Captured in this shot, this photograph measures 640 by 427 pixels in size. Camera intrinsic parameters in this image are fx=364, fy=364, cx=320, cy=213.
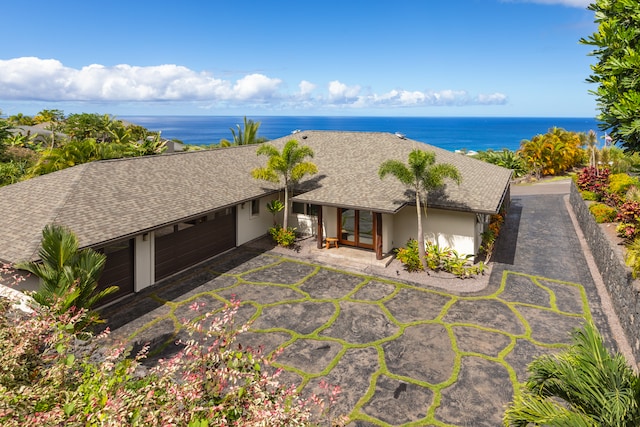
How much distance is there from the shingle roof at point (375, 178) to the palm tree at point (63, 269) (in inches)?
427

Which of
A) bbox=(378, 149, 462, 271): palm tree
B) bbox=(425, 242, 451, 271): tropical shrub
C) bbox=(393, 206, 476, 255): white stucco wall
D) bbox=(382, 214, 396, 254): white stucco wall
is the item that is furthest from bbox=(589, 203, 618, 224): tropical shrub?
bbox=(382, 214, 396, 254): white stucco wall

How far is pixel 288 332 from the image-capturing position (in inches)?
479

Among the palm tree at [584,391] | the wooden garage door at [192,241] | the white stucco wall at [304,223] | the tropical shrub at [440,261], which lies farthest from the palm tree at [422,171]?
the palm tree at [584,391]

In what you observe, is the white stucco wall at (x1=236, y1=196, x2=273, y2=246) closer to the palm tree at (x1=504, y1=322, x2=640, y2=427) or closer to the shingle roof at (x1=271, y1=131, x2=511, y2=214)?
the shingle roof at (x1=271, y1=131, x2=511, y2=214)

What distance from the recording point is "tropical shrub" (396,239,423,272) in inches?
681

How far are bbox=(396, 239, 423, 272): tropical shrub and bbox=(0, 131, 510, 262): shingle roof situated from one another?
2.21 metres

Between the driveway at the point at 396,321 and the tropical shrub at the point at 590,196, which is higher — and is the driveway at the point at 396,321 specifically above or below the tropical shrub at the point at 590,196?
below

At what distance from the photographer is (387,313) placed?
44.0 ft

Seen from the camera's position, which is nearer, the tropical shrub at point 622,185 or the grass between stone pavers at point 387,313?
the grass between stone pavers at point 387,313

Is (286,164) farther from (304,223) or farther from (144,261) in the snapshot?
(144,261)

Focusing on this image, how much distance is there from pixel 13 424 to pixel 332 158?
22.1 m

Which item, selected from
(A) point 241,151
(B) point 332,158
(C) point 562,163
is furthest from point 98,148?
(C) point 562,163

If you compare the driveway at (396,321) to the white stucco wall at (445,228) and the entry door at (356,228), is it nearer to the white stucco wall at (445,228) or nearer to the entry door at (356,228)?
the white stucco wall at (445,228)

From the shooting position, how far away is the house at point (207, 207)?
547 inches
